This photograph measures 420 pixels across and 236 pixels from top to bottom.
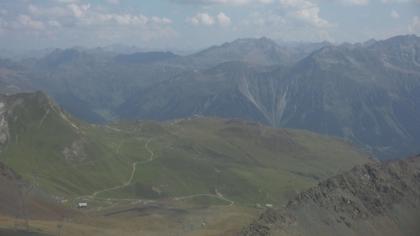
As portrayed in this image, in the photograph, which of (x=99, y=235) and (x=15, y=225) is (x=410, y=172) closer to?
(x=99, y=235)

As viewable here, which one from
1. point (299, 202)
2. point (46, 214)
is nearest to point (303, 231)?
point (299, 202)

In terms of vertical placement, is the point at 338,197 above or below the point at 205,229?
above

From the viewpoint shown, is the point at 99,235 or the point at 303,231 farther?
the point at 99,235

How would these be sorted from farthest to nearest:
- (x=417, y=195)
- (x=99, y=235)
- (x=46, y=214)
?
(x=46, y=214) < (x=417, y=195) < (x=99, y=235)

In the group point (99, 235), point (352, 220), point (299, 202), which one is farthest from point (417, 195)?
point (99, 235)

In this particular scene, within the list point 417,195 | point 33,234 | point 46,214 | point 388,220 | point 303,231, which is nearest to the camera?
point 33,234

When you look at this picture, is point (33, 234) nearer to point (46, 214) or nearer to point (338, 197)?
point (46, 214)
